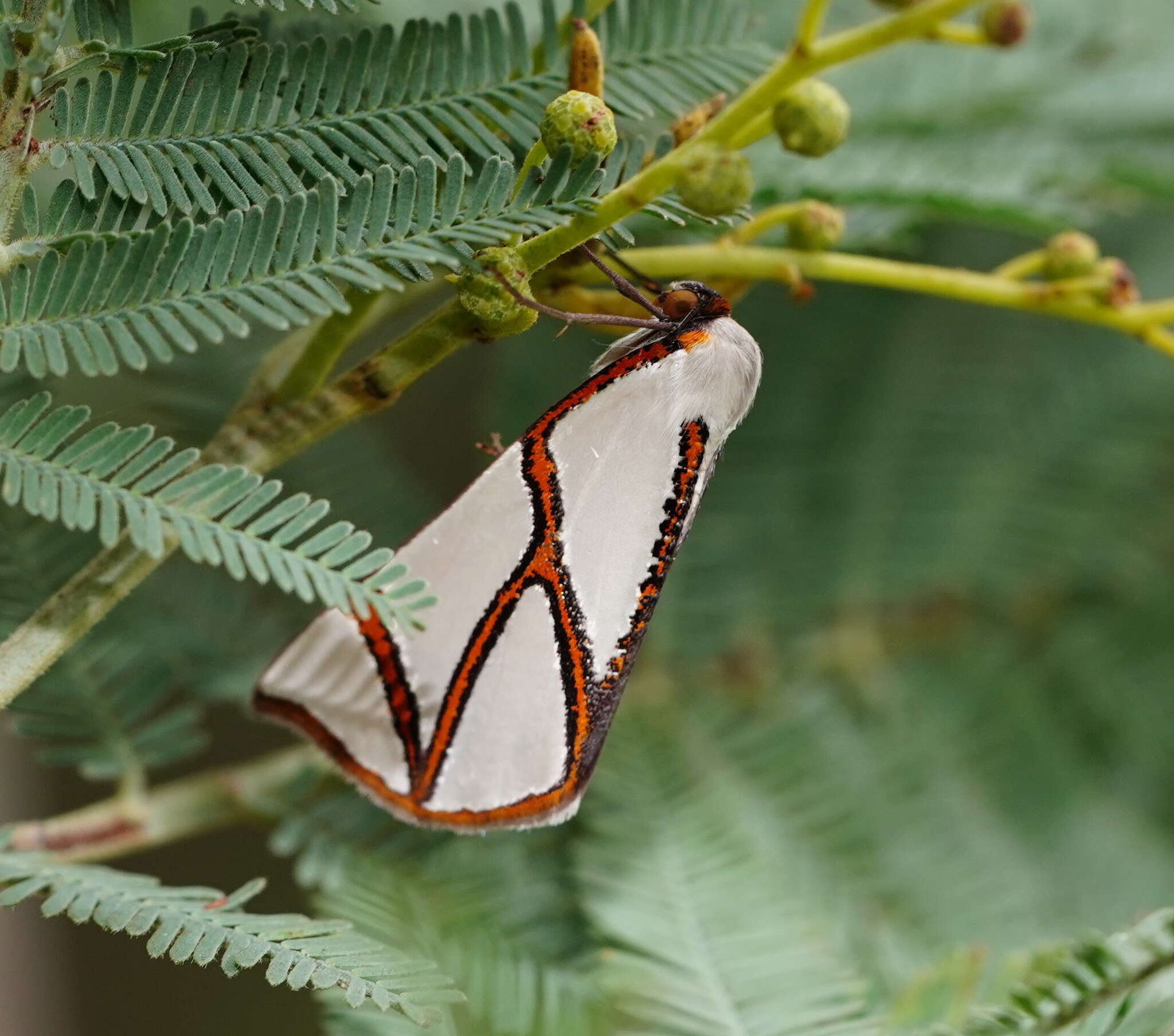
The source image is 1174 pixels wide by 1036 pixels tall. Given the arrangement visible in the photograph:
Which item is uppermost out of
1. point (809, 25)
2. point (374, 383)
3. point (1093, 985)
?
point (809, 25)

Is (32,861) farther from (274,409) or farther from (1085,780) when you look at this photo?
(1085,780)

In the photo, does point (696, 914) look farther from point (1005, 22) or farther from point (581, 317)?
point (1005, 22)

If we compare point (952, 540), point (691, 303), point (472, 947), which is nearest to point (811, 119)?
point (691, 303)

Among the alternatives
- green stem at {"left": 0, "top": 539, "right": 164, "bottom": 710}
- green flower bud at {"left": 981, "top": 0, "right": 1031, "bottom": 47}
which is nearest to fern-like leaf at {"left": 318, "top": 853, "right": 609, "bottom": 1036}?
green stem at {"left": 0, "top": 539, "right": 164, "bottom": 710}

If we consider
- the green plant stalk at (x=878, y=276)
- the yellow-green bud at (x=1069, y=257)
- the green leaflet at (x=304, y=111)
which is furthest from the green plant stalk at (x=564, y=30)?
the yellow-green bud at (x=1069, y=257)

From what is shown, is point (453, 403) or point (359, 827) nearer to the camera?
point (359, 827)

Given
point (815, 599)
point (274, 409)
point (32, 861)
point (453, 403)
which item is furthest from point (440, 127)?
point (453, 403)
